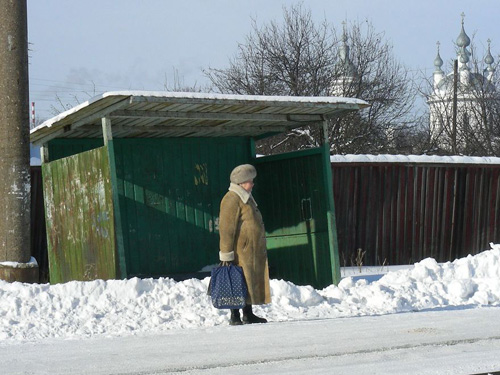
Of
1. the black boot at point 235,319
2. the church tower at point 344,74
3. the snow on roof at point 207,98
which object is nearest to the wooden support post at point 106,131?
the snow on roof at point 207,98

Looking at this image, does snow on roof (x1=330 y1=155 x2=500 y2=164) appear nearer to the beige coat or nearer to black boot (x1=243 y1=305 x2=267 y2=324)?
the beige coat

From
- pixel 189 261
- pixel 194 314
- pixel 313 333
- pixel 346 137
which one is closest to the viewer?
pixel 313 333

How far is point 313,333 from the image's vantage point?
8258 millimetres

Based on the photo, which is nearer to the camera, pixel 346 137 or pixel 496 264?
Answer: pixel 496 264

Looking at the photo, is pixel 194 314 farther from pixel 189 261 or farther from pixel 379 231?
pixel 379 231

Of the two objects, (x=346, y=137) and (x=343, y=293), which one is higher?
(x=346, y=137)

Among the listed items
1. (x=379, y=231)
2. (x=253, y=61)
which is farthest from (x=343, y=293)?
(x=253, y=61)

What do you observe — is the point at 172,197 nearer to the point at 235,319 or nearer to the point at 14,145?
the point at 14,145

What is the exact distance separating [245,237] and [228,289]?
0.56 m

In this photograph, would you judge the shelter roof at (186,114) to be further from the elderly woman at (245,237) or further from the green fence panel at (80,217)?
the elderly woman at (245,237)

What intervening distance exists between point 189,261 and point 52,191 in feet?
7.49

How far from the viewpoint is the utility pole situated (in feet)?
33.7

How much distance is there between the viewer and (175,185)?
13297mm

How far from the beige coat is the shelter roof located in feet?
6.17
